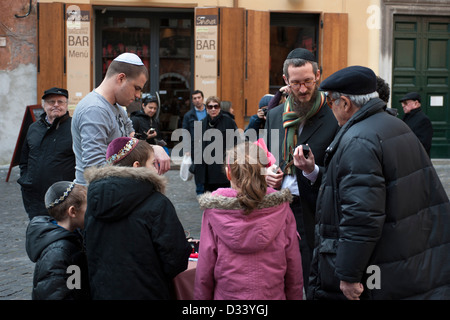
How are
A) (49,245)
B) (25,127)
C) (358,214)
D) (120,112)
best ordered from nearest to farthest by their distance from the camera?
(358,214) < (49,245) < (120,112) < (25,127)

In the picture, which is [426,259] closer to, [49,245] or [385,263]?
[385,263]

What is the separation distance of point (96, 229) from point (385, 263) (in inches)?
51.4

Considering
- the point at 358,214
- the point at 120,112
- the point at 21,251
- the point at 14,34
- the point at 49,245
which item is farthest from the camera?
the point at 14,34

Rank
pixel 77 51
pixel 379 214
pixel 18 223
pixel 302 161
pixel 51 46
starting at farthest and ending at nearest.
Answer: pixel 77 51 < pixel 51 46 < pixel 18 223 < pixel 302 161 < pixel 379 214

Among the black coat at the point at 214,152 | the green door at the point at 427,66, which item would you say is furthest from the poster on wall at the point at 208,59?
the green door at the point at 427,66

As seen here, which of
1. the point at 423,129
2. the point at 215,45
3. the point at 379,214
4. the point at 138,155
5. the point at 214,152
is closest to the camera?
the point at 379,214

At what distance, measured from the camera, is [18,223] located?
293 inches

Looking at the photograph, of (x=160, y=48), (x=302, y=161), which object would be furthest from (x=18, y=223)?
(x=160, y=48)

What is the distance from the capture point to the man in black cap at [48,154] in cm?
475

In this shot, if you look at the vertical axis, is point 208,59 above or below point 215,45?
below

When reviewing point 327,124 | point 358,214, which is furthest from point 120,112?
point 358,214

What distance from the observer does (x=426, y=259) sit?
8.80ft

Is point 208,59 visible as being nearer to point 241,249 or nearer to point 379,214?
point 241,249

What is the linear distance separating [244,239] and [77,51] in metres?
9.73
